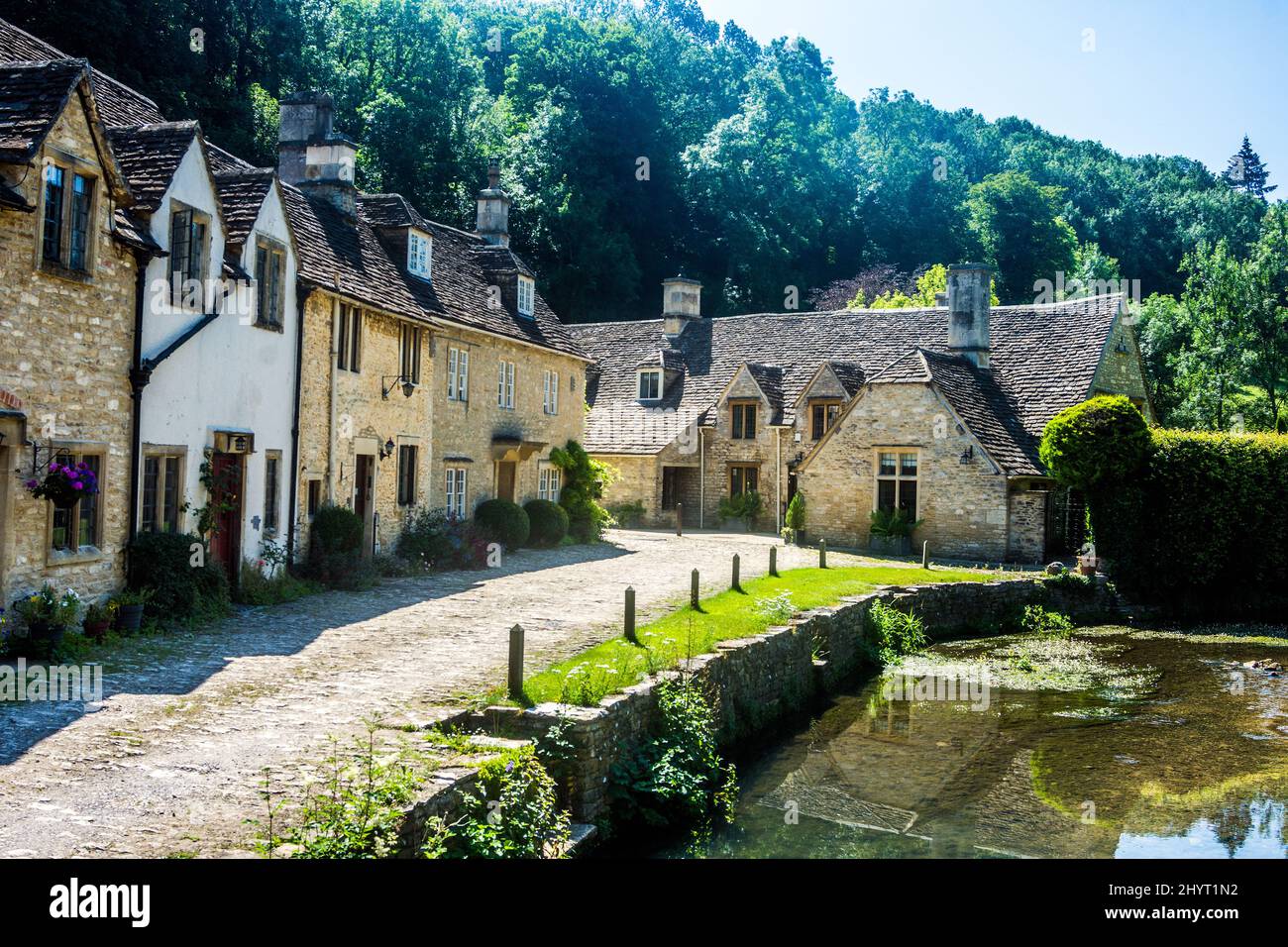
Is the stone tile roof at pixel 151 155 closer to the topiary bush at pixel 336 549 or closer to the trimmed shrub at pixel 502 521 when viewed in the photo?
the topiary bush at pixel 336 549

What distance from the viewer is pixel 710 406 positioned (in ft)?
133

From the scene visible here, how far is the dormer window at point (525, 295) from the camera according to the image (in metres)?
32.2

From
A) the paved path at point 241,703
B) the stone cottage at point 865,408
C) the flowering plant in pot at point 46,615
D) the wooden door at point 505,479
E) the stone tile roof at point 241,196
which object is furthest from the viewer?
the stone cottage at point 865,408

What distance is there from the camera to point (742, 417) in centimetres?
3972

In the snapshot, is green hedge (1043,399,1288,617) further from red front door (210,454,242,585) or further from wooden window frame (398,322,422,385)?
red front door (210,454,242,585)

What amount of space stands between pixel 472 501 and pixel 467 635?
44.4 feet

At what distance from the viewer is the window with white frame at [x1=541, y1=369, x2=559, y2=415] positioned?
32.6 m

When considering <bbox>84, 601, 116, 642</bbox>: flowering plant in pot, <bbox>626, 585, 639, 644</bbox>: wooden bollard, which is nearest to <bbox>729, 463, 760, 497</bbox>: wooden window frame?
<bbox>626, 585, 639, 644</bbox>: wooden bollard

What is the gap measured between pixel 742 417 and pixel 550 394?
9175 mm

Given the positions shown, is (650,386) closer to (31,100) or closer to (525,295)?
(525,295)

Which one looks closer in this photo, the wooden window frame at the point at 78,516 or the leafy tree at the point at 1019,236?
the wooden window frame at the point at 78,516

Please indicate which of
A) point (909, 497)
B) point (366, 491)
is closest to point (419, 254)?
point (366, 491)

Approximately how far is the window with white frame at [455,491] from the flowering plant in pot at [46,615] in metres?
13.6

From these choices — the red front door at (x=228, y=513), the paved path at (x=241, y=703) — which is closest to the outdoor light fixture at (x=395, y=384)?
the paved path at (x=241, y=703)
